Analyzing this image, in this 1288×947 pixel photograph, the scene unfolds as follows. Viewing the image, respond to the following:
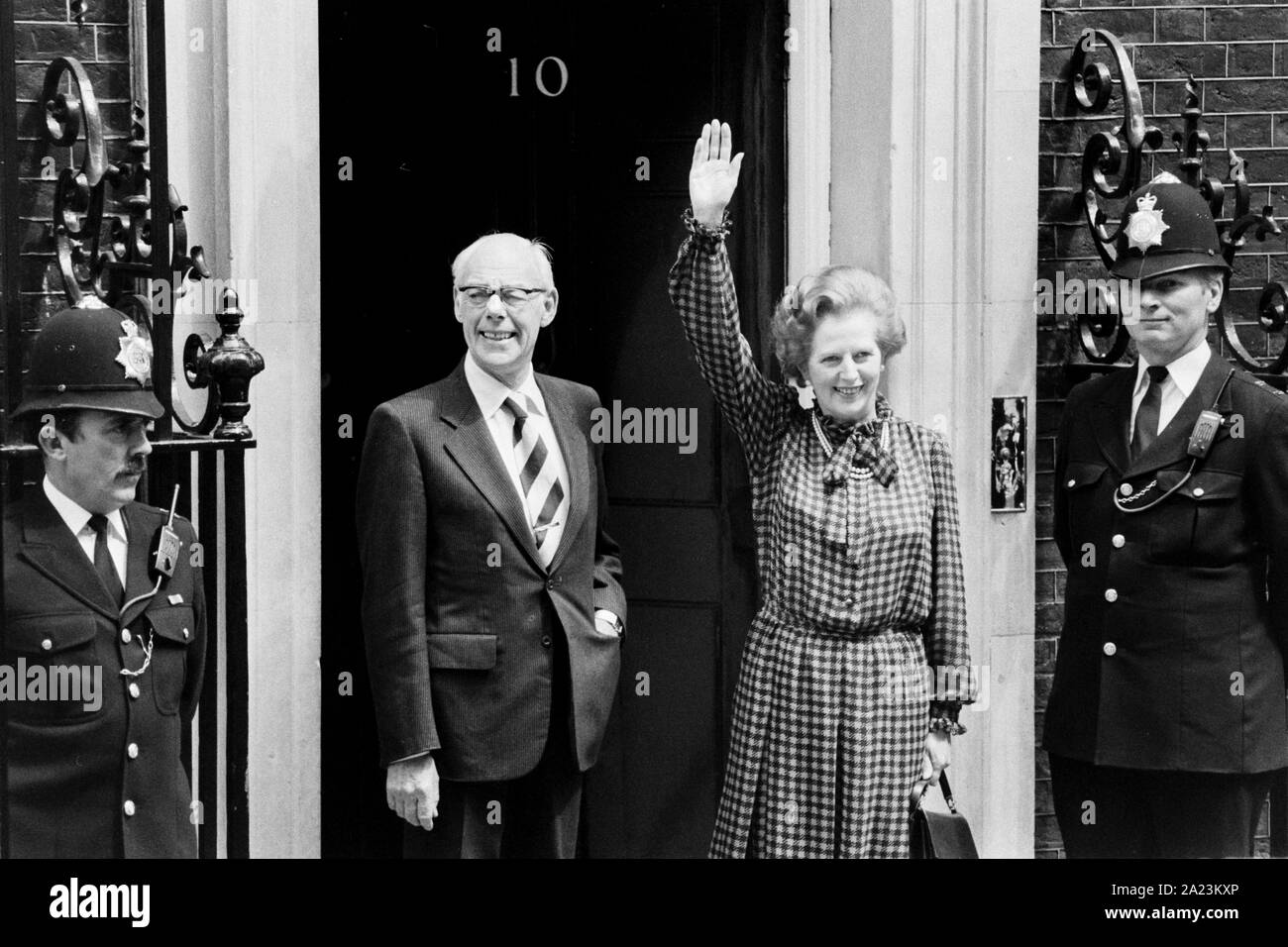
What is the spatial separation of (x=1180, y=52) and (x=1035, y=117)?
50 cm

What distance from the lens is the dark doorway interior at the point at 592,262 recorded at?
5270 millimetres

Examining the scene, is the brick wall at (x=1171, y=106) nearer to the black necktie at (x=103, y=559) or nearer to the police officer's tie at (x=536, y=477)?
the police officer's tie at (x=536, y=477)

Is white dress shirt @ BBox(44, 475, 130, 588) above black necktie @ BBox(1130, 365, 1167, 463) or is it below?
below

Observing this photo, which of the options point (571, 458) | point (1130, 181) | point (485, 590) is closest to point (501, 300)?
point (571, 458)

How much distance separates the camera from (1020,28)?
16.7 feet

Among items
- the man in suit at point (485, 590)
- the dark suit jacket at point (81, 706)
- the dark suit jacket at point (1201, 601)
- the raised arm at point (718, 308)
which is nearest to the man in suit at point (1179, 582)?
the dark suit jacket at point (1201, 601)

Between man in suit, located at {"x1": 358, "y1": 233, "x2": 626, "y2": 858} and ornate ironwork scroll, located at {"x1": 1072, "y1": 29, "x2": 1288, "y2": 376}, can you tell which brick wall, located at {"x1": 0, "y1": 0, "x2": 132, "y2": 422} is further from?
ornate ironwork scroll, located at {"x1": 1072, "y1": 29, "x2": 1288, "y2": 376}

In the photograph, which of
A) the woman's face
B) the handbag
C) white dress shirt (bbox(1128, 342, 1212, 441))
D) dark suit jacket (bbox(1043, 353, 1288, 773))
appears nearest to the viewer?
the woman's face

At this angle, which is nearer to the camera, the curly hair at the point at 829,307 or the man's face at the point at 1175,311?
the curly hair at the point at 829,307

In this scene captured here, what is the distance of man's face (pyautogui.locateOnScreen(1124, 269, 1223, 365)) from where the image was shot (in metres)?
4.52

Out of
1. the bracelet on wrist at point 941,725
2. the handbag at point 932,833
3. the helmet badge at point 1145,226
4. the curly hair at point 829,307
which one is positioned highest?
the helmet badge at point 1145,226

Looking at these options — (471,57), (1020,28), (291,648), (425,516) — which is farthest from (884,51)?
(291,648)

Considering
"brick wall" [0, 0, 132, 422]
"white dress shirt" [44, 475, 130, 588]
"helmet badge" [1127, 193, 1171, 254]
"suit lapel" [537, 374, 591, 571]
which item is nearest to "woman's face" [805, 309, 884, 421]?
"suit lapel" [537, 374, 591, 571]

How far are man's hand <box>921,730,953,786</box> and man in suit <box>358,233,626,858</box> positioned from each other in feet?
2.52
